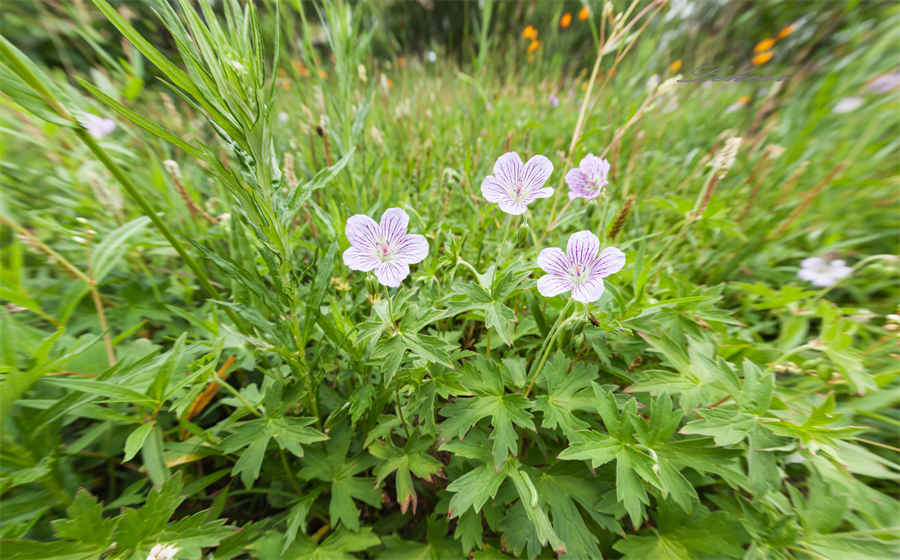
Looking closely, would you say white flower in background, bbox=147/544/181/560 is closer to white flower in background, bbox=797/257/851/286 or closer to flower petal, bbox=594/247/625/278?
flower petal, bbox=594/247/625/278

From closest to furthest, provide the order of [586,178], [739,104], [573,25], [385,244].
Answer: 1. [385,244]
2. [586,178]
3. [739,104]
4. [573,25]

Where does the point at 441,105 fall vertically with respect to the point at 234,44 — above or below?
above

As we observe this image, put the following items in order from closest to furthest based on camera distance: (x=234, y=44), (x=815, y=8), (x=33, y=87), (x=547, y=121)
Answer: (x=33, y=87) → (x=234, y=44) → (x=547, y=121) → (x=815, y=8)

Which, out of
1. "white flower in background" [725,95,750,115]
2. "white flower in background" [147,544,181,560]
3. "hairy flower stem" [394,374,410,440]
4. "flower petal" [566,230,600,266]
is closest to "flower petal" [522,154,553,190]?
"flower petal" [566,230,600,266]

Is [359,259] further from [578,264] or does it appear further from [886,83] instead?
[886,83]

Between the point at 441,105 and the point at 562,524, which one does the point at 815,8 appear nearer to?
the point at 441,105

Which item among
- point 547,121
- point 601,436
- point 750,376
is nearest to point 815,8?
point 547,121

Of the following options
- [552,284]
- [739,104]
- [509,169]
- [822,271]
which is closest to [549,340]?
[552,284]
